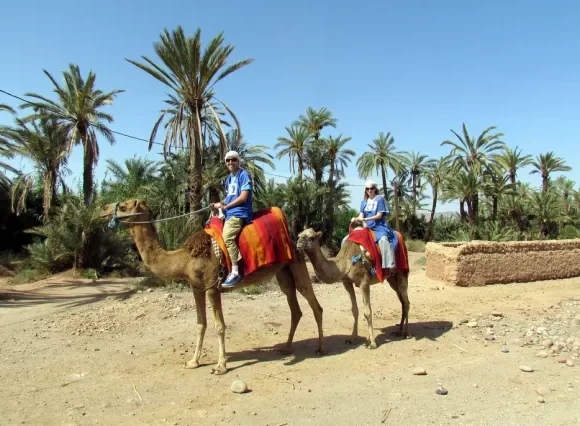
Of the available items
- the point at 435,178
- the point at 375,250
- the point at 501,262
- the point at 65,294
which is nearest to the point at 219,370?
the point at 375,250

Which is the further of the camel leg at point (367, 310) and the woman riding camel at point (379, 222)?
the woman riding camel at point (379, 222)

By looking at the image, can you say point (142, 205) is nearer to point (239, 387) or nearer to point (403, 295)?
point (239, 387)

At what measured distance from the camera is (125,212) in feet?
18.7

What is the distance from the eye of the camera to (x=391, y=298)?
1134 centimetres

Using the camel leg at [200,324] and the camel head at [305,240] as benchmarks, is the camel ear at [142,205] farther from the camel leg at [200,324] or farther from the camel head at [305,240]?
the camel head at [305,240]

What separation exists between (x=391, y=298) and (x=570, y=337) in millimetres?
4876

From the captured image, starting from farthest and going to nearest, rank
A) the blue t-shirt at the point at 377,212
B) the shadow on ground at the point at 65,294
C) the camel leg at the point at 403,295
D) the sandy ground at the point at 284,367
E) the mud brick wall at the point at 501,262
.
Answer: the mud brick wall at the point at 501,262 < the shadow on ground at the point at 65,294 < the camel leg at the point at 403,295 < the blue t-shirt at the point at 377,212 < the sandy ground at the point at 284,367

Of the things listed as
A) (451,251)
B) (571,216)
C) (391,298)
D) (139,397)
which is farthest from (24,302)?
(571,216)

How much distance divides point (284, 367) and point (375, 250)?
2253mm

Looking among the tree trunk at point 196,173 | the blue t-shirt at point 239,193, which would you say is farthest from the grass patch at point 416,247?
the blue t-shirt at point 239,193

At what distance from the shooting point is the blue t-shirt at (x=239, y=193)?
592 cm

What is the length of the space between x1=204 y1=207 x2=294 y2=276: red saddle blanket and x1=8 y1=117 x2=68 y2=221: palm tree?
19.2 m

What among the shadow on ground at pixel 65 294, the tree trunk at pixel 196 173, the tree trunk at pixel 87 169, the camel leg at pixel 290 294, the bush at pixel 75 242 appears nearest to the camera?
the camel leg at pixel 290 294

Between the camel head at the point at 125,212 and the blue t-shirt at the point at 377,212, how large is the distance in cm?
347
